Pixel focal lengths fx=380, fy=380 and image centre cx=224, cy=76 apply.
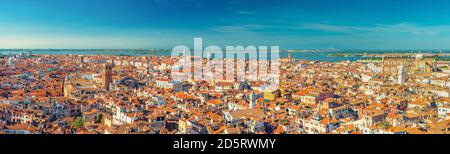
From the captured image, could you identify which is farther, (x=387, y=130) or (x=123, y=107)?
(x=123, y=107)
